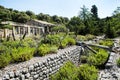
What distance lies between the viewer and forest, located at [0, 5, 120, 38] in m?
25.8

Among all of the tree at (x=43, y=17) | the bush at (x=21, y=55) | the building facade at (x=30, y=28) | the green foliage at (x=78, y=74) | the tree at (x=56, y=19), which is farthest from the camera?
the tree at (x=56, y=19)

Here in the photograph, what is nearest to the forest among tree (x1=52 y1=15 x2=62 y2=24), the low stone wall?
tree (x1=52 y1=15 x2=62 y2=24)

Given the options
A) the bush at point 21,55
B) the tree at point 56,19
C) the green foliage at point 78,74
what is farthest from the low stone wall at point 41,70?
the tree at point 56,19

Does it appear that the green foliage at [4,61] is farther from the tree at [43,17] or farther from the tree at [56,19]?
the tree at [56,19]

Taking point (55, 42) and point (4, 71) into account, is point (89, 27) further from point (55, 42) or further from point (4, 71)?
point (4, 71)

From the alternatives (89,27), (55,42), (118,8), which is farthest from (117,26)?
(55,42)

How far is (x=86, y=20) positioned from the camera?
96.6ft

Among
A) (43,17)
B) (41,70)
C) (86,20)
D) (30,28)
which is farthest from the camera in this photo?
(43,17)

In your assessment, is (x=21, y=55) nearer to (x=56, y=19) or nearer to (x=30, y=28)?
(x=30, y=28)

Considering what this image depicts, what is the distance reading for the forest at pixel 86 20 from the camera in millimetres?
25828

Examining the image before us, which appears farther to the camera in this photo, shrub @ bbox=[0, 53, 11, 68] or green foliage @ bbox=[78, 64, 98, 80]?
shrub @ bbox=[0, 53, 11, 68]

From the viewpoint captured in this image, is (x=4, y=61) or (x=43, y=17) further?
(x=43, y=17)

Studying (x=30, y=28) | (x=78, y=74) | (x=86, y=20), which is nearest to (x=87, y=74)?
(x=78, y=74)

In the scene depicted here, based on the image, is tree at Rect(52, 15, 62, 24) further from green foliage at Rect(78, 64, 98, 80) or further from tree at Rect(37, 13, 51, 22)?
green foliage at Rect(78, 64, 98, 80)
